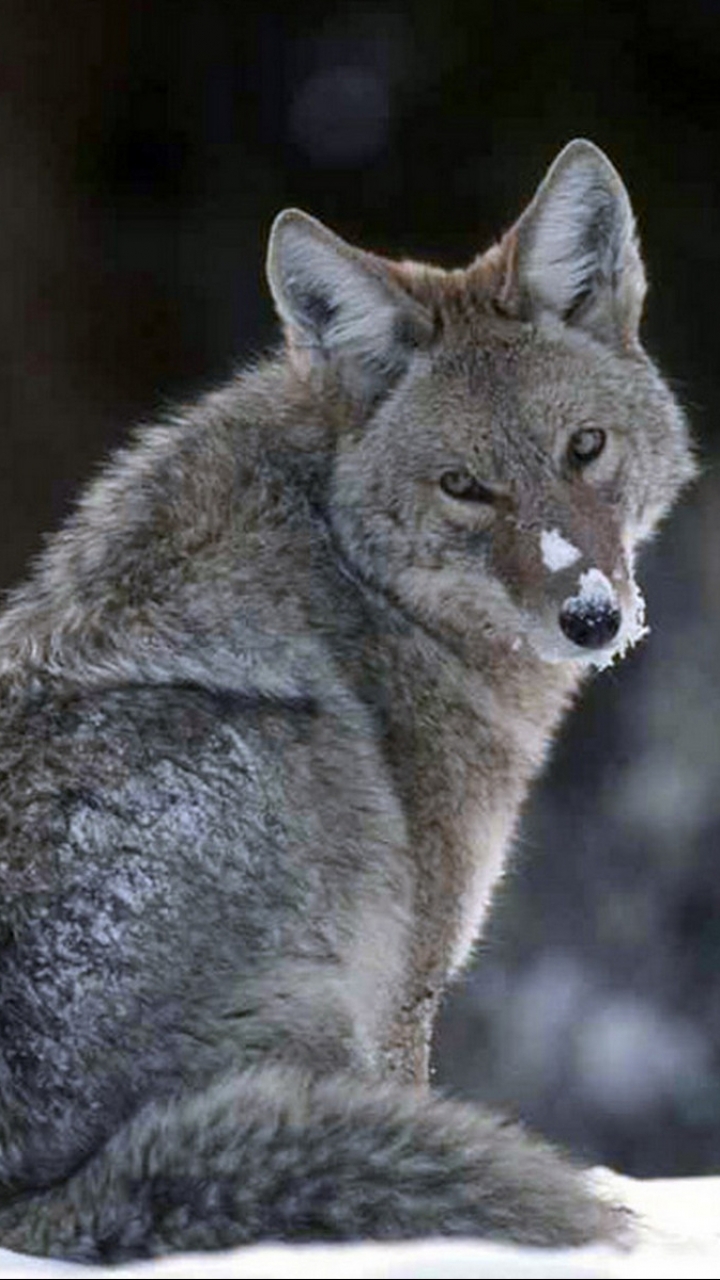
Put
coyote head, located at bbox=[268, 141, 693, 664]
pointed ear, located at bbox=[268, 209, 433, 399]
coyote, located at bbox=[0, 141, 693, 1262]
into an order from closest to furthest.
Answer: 1. coyote, located at bbox=[0, 141, 693, 1262]
2. coyote head, located at bbox=[268, 141, 693, 664]
3. pointed ear, located at bbox=[268, 209, 433, 399]

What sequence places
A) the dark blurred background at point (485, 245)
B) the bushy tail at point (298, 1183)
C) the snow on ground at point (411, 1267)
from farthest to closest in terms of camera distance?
1. the dark blurred background at point (485, 245)
2. the bushy tail at point (298, 1183)
3. the snow on ground at point (411, 1267)

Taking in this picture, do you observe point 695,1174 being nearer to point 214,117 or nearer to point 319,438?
point 214,117

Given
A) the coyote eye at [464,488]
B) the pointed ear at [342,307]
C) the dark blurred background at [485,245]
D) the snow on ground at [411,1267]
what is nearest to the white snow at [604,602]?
the coyote eye at [464,488]

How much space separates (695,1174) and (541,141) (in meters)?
4.68

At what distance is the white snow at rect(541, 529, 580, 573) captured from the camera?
5598 millimetres

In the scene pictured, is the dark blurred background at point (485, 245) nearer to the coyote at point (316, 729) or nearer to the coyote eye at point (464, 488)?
the coyote at point (316, 729)

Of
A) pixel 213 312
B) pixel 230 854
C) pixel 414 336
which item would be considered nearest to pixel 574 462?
pixel 414 336

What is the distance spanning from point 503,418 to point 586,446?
19 centimetres

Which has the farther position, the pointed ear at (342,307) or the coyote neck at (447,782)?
the pointed ear at (342,307)

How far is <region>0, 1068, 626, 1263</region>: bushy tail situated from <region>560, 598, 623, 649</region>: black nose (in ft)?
3.50

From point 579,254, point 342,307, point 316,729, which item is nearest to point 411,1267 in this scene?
point 316,729

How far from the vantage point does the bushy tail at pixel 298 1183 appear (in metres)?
4.79

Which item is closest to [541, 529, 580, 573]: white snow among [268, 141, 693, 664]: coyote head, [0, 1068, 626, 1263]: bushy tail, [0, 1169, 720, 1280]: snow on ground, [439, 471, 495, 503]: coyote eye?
[268, 141, 693, 664]: coyote head

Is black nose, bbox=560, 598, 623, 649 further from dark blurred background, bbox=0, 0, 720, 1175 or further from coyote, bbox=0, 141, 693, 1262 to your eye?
A: dark blurred background, bbox=0, 0, 720, 1175
